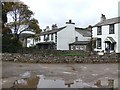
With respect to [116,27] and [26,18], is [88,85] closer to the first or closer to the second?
[26,18]

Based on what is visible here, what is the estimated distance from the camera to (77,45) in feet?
160

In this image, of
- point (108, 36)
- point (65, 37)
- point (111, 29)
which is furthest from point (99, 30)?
point (65, 37)

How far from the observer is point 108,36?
127 feet

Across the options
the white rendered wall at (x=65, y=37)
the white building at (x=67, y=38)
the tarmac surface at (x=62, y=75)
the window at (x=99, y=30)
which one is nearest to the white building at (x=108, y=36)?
the window at (x=99, y=30)

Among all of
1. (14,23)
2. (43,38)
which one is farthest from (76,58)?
(43,38)

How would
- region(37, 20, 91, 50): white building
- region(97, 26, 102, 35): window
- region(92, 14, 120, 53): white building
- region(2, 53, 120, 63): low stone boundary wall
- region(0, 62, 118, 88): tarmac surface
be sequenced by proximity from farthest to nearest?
1. region(37, 20, 91, 50): white building
2. region(97, 26, 102, 35): window
3. region(92, 14, 120, 53): white building
4. region(2, 53, 120, 63): low stone boundary wall
5. region(0, 62, 118, 88): tarmac surface

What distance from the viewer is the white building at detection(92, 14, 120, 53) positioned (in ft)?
121

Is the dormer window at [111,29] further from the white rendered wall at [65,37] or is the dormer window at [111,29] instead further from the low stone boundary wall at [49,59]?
the low stone boundary wall at [49,59]

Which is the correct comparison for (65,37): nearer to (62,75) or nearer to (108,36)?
(108,36)

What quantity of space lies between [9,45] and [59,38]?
23438 millimetres

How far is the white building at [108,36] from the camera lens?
121 ft

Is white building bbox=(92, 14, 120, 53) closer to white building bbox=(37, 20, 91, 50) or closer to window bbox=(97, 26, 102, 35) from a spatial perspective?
window bbox=(97, 26, 102, 35)

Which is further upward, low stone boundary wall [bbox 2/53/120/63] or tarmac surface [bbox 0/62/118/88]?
low stone boundary wall [bbox 2/53/120/63]

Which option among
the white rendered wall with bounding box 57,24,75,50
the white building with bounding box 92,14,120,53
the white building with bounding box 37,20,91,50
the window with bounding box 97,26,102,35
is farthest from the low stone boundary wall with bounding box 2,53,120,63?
the white rendered wall with bounding box 57,24,75,50
